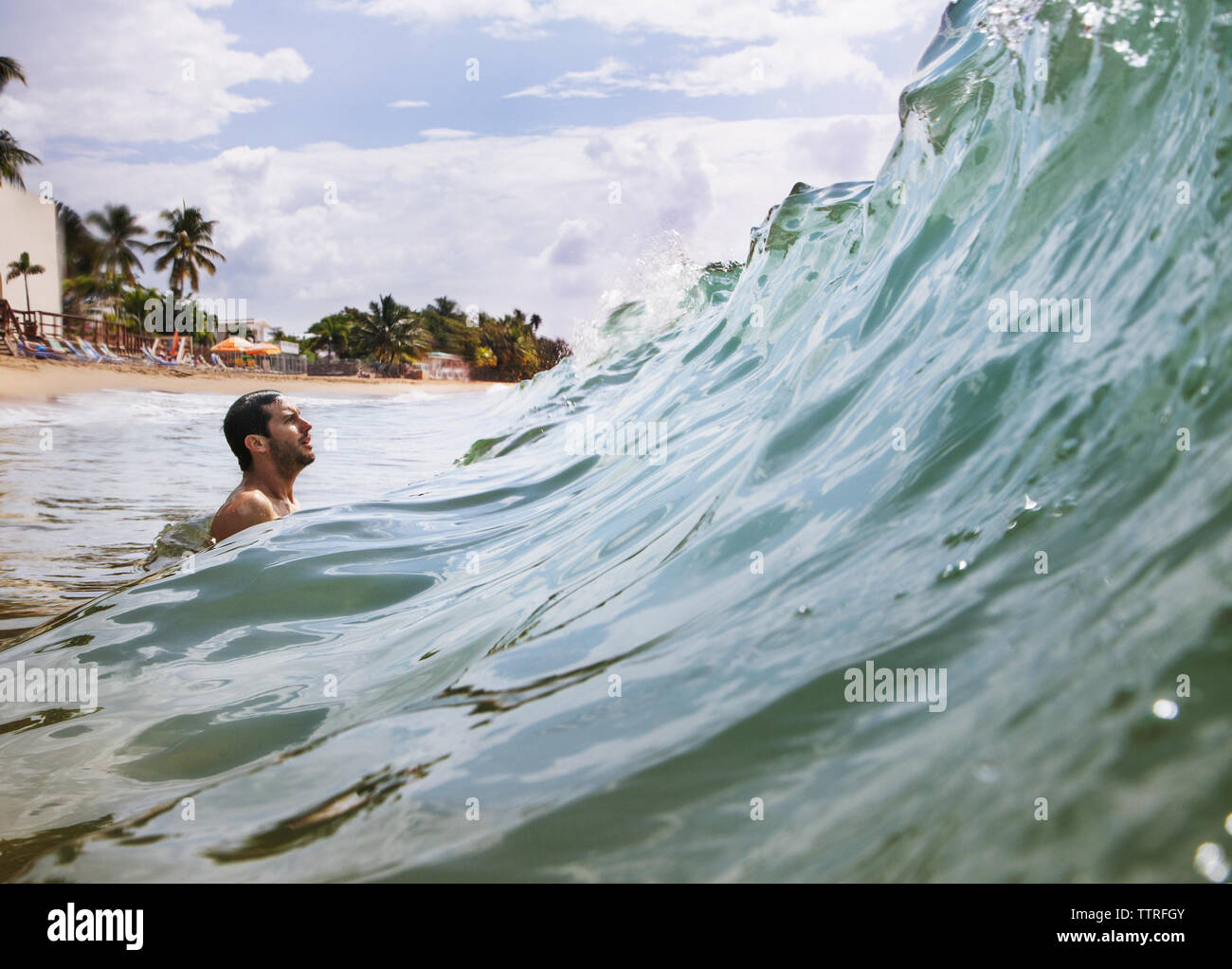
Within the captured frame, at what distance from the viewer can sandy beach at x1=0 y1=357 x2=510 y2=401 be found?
70.5 feet

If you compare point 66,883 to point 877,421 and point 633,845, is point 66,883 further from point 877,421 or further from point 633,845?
point 877,421

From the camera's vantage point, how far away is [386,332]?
6612cm

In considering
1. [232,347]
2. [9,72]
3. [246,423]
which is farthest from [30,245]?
[246,423]

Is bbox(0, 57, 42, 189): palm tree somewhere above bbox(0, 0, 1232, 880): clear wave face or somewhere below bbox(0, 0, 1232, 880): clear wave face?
above

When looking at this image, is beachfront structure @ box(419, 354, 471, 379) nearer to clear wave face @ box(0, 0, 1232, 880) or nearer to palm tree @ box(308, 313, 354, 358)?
palm tree @ box(308, 313, 354, 358)

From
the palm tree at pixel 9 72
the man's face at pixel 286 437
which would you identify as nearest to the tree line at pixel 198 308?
the palm tree at pixel 9 72

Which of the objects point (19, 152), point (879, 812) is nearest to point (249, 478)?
point (879, 812)

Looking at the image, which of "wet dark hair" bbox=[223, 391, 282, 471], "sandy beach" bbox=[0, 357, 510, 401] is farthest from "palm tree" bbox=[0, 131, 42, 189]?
"wet dark hair" bbox=[223, 391, 282, 471]

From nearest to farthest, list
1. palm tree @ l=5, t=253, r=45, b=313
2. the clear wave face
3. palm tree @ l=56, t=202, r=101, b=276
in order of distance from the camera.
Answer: the clear wave face, palm tree @ l=5, t=253, r=45, b=313, palm tree @ l=56, t=202, r=101, b=276

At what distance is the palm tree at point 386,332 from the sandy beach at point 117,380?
21.0 metres

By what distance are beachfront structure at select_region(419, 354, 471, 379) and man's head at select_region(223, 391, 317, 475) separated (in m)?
58.5

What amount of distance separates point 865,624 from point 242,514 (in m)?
3.39
